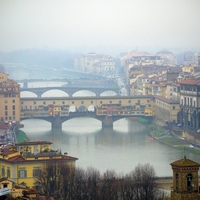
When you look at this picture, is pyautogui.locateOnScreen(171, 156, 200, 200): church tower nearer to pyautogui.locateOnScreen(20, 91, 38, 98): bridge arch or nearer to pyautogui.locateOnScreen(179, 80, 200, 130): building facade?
pyautogui.locateOnScreen(179, 80, 200, 130): building facade

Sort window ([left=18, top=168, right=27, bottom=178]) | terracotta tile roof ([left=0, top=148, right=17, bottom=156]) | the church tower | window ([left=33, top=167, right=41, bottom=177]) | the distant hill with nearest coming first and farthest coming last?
1. the church tower
2. window ([left=33, top=167, right=41, bottom=177])
3. window ([left=18, top=168, right=27, bottom=178])
4. terracotta tile roof ([left=0, top=148, right=17, bottom=156])
5. the distant hill

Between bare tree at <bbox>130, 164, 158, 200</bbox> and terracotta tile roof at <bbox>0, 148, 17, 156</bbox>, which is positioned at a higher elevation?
terracotta tile roof at <bbox>0, 148, 17, 156</bbox>

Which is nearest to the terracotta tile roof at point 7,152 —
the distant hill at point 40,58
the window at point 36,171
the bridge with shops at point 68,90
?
the window at point 36,171

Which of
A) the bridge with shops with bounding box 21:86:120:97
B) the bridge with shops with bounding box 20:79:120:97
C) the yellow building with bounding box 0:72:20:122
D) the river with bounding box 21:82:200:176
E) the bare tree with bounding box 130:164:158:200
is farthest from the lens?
the bridge with shops with bounding box 20:79:120:97

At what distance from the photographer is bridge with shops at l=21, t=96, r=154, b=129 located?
33.2 m

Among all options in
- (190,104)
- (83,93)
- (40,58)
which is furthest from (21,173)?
(40,58)

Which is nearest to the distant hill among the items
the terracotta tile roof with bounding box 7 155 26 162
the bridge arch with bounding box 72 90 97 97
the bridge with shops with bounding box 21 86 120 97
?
the bridge arch with bounding box 72 90 97 97

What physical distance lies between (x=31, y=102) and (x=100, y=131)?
161 inches

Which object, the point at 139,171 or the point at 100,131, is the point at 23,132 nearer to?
the point at 100,131

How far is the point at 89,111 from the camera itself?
34.0 meters

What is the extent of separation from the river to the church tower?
7.99m

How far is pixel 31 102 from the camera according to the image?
Answer: 3447cm

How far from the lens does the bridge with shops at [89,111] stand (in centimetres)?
3316

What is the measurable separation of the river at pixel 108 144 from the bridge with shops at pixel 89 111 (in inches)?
12.0
